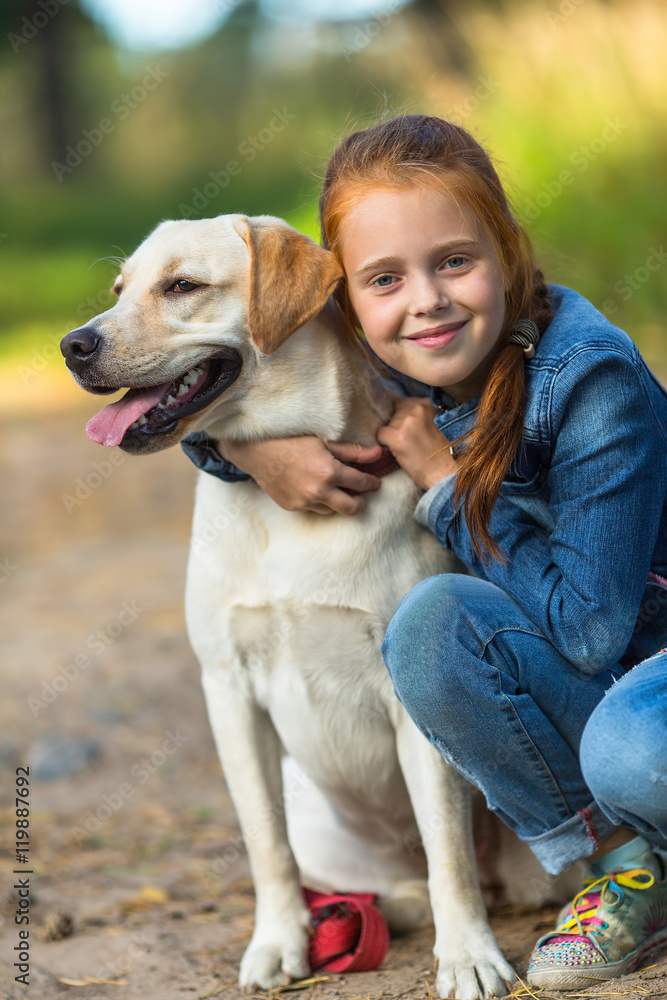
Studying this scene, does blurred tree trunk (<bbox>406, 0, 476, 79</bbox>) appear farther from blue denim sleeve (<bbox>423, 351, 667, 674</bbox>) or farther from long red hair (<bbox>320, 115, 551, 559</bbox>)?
blue denim sleeve (<bbox>423, 351, 667, 674</bbox>)

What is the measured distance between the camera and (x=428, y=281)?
5.90 ft

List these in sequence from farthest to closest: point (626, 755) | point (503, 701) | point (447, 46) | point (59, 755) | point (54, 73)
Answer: point (54, 73), point (447, 46), point (59, 755), point (503, 701), point (626, 755)

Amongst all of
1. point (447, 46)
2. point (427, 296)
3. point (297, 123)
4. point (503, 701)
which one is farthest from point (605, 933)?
point (297, 123)

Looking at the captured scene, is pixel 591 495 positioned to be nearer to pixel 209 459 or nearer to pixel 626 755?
pixel 626 755

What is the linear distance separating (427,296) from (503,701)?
74 cm

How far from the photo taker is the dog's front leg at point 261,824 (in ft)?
6.68

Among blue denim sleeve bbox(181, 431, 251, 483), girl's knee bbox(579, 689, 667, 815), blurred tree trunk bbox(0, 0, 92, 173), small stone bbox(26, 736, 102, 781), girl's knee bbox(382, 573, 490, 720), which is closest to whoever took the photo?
girl's knee bbox(579, 689, 667, 815)

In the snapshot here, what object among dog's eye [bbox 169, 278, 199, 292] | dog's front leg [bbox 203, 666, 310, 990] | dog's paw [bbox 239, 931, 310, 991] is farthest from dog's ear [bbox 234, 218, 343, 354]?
dog's paw [bbox 239, 931, 310, 991]

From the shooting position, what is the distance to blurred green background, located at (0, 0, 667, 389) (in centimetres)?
545

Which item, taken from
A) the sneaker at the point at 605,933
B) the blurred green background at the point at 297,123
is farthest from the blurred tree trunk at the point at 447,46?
the sneaker at the point at 605,933

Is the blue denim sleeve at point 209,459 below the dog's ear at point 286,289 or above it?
below

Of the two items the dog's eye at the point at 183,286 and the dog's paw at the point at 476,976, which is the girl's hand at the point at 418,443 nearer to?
the dog's eye at the point at 183,286

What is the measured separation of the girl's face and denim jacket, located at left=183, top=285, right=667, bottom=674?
131 millimetres

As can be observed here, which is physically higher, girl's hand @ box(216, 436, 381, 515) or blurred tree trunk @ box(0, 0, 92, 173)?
blurred tree trunk @ box(0, 0, 92, 173)
